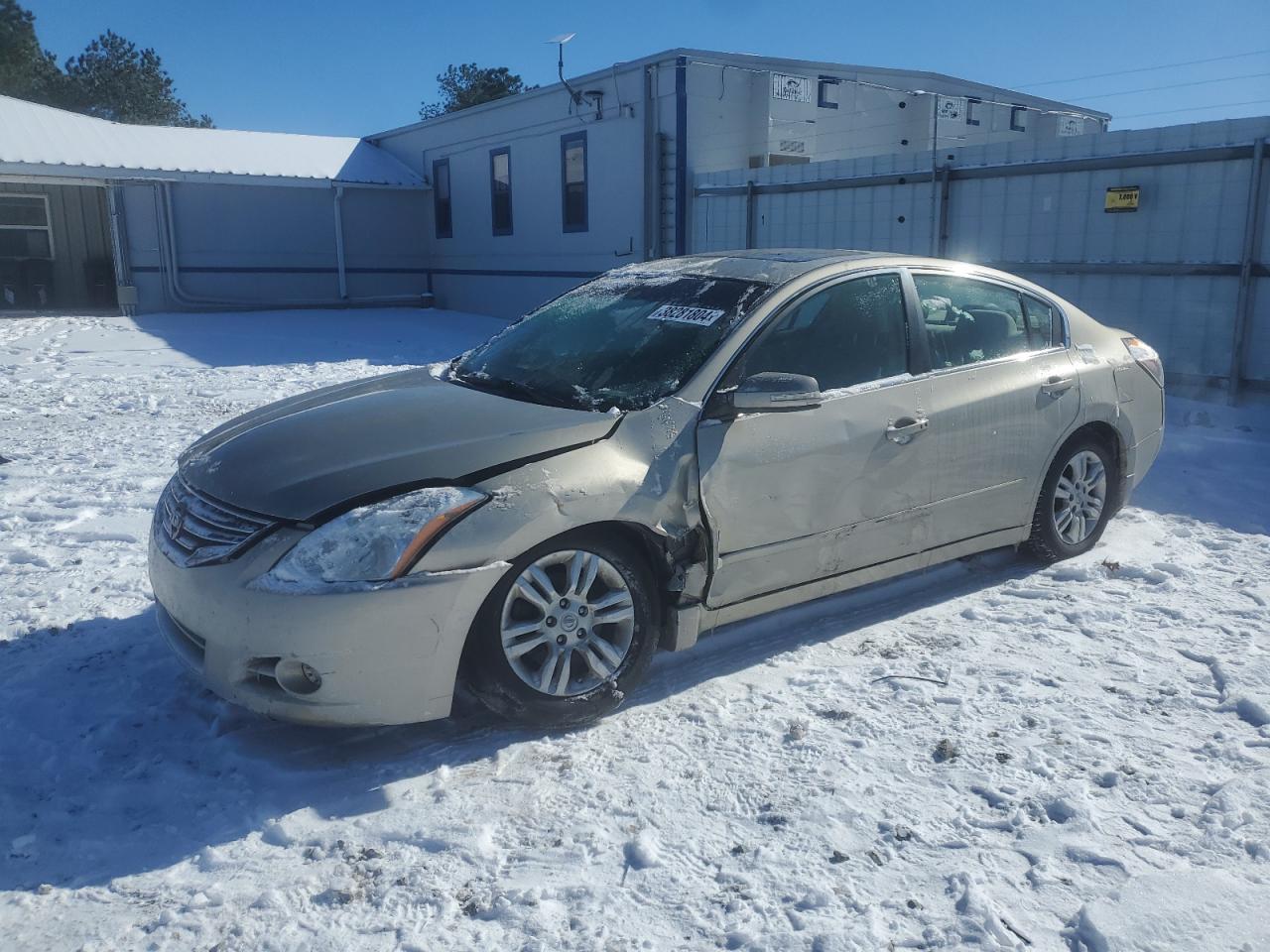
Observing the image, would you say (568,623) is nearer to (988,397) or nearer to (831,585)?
(831,585)

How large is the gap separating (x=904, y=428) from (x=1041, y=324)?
140cm

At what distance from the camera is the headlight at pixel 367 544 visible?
3.24 meters

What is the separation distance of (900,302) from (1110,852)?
254cm

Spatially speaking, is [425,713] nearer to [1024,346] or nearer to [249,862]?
[249,862]

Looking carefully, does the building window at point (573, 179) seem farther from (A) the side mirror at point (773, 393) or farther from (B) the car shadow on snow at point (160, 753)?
(A) the side mirror at point (773, 393)

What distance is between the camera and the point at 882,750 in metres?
3.54

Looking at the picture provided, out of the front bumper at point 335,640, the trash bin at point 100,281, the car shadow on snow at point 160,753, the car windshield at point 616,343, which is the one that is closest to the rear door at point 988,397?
the car shadow on snow at point 160,753

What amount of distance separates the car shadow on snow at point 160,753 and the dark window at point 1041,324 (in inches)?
73.5

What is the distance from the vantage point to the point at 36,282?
22484 millimetres

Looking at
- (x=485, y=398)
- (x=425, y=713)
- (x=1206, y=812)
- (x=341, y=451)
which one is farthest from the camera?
(x=485, y=398)

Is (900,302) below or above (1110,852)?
above

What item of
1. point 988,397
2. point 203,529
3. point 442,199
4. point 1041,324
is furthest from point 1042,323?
point 442,199

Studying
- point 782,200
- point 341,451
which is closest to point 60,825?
point 341,451

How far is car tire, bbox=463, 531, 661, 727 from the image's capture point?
347 centimetres
